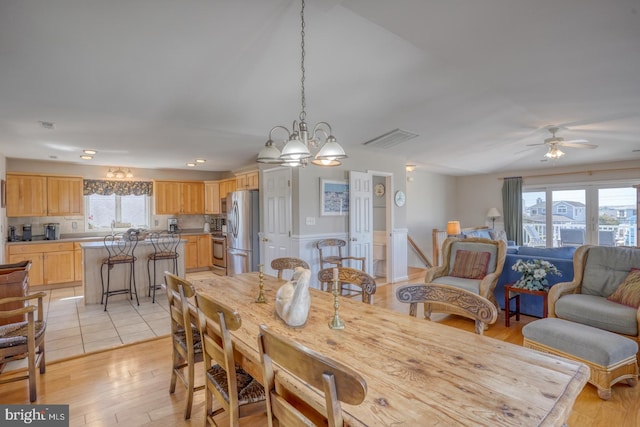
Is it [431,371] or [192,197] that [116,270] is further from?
[431,371]

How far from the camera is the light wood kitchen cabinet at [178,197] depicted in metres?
7.11

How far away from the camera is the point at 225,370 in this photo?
5.49ft

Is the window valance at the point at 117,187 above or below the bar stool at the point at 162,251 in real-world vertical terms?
above

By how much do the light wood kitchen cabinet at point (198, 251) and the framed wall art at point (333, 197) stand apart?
348 cm

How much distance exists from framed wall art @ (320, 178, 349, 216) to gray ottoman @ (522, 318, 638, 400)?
311 centimetres

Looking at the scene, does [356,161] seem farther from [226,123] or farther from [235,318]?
[235,318]

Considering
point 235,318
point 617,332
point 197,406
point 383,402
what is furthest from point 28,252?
point 617,332

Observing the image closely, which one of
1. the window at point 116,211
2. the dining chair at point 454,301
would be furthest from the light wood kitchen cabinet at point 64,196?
the dining chair at point 454,301

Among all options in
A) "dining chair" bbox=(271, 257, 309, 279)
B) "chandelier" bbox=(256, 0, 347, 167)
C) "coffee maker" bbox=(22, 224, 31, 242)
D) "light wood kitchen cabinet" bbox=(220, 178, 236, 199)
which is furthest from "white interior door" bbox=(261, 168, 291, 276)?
"coffee maker" bbox=(22, 224, 31, 242)

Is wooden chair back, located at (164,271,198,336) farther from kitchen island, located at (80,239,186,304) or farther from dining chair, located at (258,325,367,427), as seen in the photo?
kitchen island, located at (80,239,186,304)

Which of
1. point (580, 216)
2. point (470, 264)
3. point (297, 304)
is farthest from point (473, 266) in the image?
point (580, 216)

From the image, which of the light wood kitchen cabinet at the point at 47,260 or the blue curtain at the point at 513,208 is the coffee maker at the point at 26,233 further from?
the blue curtain at the point at 513,208

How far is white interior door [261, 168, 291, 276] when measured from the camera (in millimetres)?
5031

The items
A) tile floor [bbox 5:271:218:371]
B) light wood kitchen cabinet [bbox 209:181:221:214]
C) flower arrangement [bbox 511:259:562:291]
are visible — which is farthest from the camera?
light wood kitchen cabinet [bbox 209:181:221:214]
